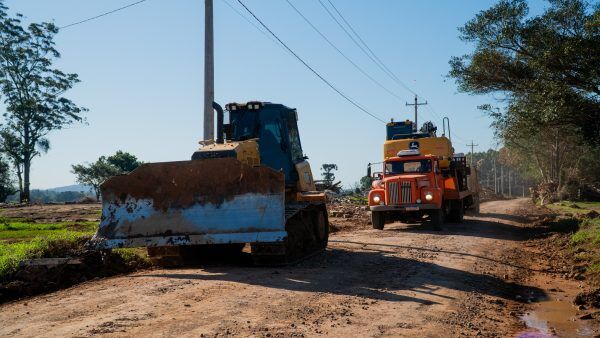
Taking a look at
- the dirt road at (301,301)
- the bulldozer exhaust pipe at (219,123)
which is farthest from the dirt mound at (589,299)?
the bulldozer exhaust pipe at (219,123)

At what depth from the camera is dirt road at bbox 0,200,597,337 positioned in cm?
613

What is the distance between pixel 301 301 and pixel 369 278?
2353 mm

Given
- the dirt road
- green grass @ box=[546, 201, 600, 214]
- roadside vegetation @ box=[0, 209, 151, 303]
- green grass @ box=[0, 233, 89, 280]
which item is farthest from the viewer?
green grass @ box=[546, 201, 600, 214]

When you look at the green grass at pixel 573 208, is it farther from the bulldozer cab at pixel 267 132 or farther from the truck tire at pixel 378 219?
the bulldozer cab at pixel 267 132

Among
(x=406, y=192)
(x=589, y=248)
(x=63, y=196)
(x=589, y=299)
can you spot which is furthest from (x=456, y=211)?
(x=63, y=196)

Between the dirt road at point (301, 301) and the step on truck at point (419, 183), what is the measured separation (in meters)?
6.85

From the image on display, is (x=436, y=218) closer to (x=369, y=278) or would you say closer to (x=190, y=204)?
(x=369, y=278)

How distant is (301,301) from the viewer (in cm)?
739

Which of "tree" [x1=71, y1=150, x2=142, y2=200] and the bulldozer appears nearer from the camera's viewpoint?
the bulldozer

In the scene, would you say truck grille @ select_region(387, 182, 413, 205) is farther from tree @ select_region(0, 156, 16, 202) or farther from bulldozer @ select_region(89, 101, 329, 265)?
tree @ select_region(0, 156, 16, 202)

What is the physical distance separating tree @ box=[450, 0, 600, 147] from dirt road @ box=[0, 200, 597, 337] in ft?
34.4

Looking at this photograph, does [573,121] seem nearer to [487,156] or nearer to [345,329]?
[345,329]

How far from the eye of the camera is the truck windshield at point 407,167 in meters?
19.7

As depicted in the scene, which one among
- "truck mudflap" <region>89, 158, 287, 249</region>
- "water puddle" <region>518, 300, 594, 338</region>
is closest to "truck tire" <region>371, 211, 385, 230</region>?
"truck mudflap" <region>89, 158, 287, 249</region>
